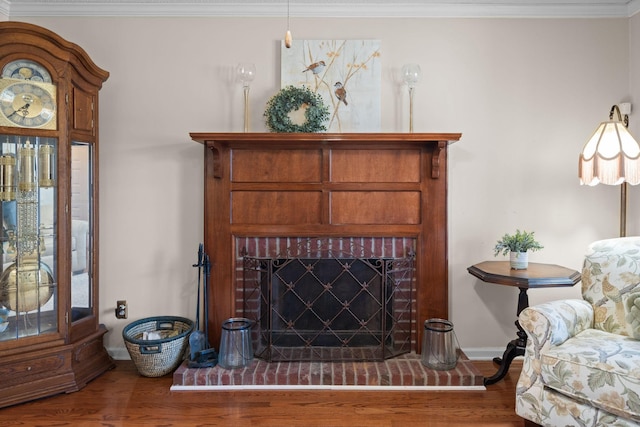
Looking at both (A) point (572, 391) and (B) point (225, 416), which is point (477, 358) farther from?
(B) point (225, 416)

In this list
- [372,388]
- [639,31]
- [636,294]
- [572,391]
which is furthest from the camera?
[639,31]

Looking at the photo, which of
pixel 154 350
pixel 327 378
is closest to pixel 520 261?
pixel 327 378

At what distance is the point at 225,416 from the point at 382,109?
2171mm

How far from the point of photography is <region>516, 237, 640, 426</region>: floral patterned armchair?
190 centimetres

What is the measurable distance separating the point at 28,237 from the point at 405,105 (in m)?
2.54

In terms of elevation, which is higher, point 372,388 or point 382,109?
point 382,109

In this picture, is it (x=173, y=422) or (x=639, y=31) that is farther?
(x=639, y=31)

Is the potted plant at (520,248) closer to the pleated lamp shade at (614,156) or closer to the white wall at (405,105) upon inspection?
the white wall at (405,105)

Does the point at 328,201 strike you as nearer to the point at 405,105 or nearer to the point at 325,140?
the point at 325,140

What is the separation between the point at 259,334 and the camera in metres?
3.07

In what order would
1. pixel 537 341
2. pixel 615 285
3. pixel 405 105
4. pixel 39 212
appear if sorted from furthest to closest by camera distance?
pixel 405 105 < pixel 39 212 < pixel 615 285 < pixel 537 341

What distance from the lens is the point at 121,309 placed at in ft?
10.2

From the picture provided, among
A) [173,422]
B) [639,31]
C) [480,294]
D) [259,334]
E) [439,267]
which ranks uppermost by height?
[639,31]

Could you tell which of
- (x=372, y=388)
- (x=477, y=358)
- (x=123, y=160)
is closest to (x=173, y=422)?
(x=372, y=388)
